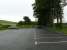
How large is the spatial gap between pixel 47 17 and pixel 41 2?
6485 mm

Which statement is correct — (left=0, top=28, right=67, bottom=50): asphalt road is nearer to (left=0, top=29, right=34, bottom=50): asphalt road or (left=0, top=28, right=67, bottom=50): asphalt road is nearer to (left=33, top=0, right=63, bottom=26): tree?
(left=0, top=29, right=34, bottom=50): asphalt road

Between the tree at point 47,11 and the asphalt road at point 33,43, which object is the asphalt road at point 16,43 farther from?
the tree at point 47,11

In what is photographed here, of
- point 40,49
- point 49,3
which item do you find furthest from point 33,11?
point 40,49

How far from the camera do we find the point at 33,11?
97.1m

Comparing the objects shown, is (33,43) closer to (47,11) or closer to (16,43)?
(16,43)

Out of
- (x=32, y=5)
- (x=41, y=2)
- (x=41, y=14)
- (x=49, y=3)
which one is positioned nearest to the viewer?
(x=49, y=3)

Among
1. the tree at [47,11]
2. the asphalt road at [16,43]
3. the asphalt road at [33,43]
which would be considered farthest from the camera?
the tree at [47,11]

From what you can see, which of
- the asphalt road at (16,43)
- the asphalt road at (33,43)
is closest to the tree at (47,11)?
the asphalt road at (16,43)

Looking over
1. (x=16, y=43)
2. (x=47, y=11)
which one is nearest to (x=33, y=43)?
(x=16, y=43)

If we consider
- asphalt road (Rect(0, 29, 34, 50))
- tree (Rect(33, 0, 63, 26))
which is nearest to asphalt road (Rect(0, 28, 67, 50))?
asphalt road (Rect(0, 29, 34, 50))

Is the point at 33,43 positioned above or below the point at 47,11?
below

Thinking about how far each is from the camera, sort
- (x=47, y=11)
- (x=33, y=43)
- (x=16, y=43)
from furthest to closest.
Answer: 1. (x=47, y=11)
2. (x=16, y=43)
3. (x=33, y=43)

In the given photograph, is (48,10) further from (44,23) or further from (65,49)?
(65,49)

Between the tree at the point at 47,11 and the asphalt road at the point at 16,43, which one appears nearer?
the asphalt road at the point at 16,43
